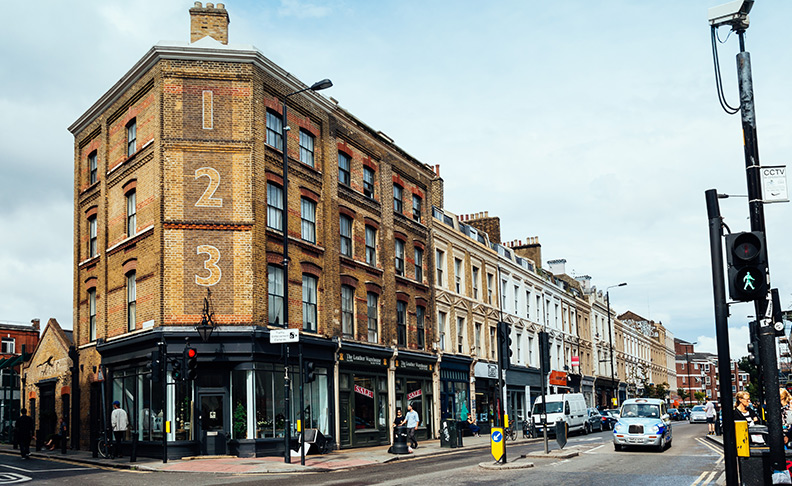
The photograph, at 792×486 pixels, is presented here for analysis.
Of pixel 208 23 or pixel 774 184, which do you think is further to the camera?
pixel 208 23

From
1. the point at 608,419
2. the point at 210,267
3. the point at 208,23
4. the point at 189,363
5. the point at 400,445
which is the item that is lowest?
the point at 608,419

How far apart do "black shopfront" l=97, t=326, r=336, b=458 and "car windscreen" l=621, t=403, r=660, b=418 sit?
35.4 feet

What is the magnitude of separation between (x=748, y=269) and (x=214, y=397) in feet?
59.6

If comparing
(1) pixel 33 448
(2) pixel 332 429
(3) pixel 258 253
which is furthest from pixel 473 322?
(1) pixel 33 448

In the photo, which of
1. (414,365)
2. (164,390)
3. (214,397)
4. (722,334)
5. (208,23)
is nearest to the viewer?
(722,334)

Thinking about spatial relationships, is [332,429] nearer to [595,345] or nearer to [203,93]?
[203,93]

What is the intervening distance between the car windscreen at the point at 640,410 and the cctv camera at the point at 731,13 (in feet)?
53.4

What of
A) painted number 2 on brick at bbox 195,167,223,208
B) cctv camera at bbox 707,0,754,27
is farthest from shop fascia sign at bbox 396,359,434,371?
cctv camera at bbox 707,0,754,27

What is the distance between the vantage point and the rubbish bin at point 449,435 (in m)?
28.9

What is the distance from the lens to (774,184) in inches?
416

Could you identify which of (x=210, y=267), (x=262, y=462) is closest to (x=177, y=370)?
(x=262, y=462)

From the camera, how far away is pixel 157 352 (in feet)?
70.9

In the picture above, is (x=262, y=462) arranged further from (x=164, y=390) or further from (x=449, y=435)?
→ (x=449, y=435)

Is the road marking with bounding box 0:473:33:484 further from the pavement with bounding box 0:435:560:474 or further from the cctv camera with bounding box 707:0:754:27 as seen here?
the cctv camera with bounding box 707:0:754:27
